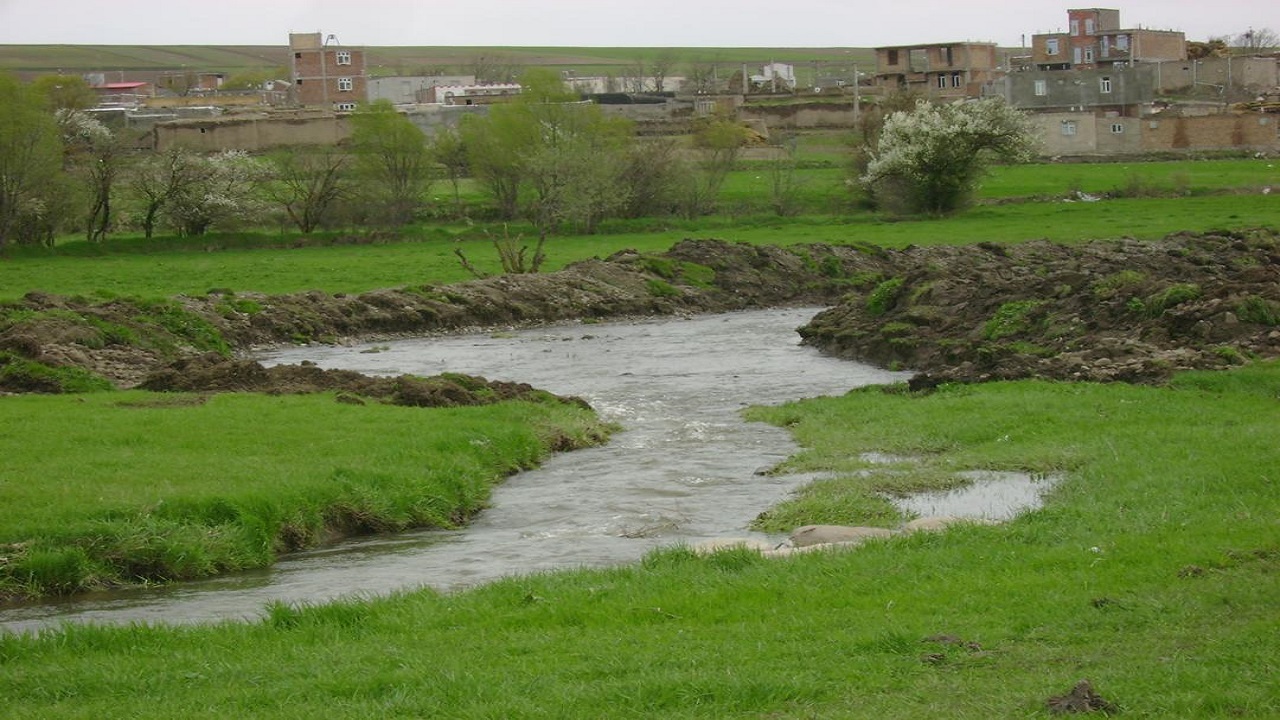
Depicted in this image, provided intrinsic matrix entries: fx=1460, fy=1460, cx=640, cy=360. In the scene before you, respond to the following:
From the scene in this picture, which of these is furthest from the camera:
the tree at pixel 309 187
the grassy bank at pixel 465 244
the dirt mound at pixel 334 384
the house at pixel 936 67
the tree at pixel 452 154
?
the house at pixel 936 67

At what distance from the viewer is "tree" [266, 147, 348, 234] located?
78688mm

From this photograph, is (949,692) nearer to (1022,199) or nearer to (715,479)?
(715,479)

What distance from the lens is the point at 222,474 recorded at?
1839 centimetres

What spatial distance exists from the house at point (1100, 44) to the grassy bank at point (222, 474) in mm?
131679

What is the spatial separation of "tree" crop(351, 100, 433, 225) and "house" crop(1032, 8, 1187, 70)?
82.3 metres

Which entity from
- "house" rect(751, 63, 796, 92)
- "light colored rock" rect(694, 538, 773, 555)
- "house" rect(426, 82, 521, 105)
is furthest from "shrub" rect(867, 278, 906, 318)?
"house" rect(751, 63, 796, 92)

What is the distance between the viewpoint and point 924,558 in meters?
12.8

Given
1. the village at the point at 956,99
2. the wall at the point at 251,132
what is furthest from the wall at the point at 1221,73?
the wall at the point at 251,132

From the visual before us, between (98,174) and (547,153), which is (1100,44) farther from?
(98,174)

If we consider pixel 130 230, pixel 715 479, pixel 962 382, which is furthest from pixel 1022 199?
pixel 715 479

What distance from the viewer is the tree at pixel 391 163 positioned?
8088 cm

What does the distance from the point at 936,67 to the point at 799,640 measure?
150 meters

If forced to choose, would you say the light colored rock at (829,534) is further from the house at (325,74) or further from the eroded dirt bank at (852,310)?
the house at (325,74)

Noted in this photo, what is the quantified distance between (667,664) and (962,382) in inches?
736
